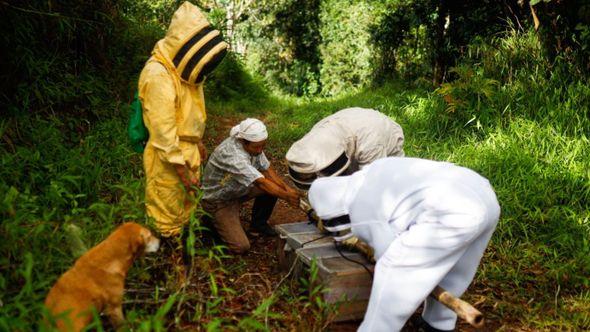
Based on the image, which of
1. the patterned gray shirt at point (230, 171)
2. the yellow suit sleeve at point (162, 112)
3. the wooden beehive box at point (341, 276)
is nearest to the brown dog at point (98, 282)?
the yellow suit sleeve at point (162, 112)

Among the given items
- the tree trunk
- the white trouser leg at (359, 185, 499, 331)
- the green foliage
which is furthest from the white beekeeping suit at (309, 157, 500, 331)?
the tree trunk

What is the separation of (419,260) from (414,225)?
197mm

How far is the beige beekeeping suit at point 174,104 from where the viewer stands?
11.0ft

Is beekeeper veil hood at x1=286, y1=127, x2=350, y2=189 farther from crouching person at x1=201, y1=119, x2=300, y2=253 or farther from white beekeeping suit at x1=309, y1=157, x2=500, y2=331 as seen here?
white beekeeping suit at x1=309, y1=157, x2=500, y2=331

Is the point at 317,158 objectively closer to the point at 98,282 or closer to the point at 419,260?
the point at 419,260

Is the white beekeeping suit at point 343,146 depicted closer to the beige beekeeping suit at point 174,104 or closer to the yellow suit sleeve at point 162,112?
the beige beekeeping suit at point 174,104

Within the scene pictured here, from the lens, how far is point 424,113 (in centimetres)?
708

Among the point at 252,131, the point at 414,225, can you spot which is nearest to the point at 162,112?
the point at 252,131

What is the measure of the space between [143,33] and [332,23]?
7677 millimetres

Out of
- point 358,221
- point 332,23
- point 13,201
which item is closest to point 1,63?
point 13,201

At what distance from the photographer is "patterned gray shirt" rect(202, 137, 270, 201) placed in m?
4.16

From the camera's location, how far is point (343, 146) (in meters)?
4.18

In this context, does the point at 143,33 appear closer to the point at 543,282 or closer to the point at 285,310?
the point at 285,310

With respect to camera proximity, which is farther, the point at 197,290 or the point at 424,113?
the point at 424,113
